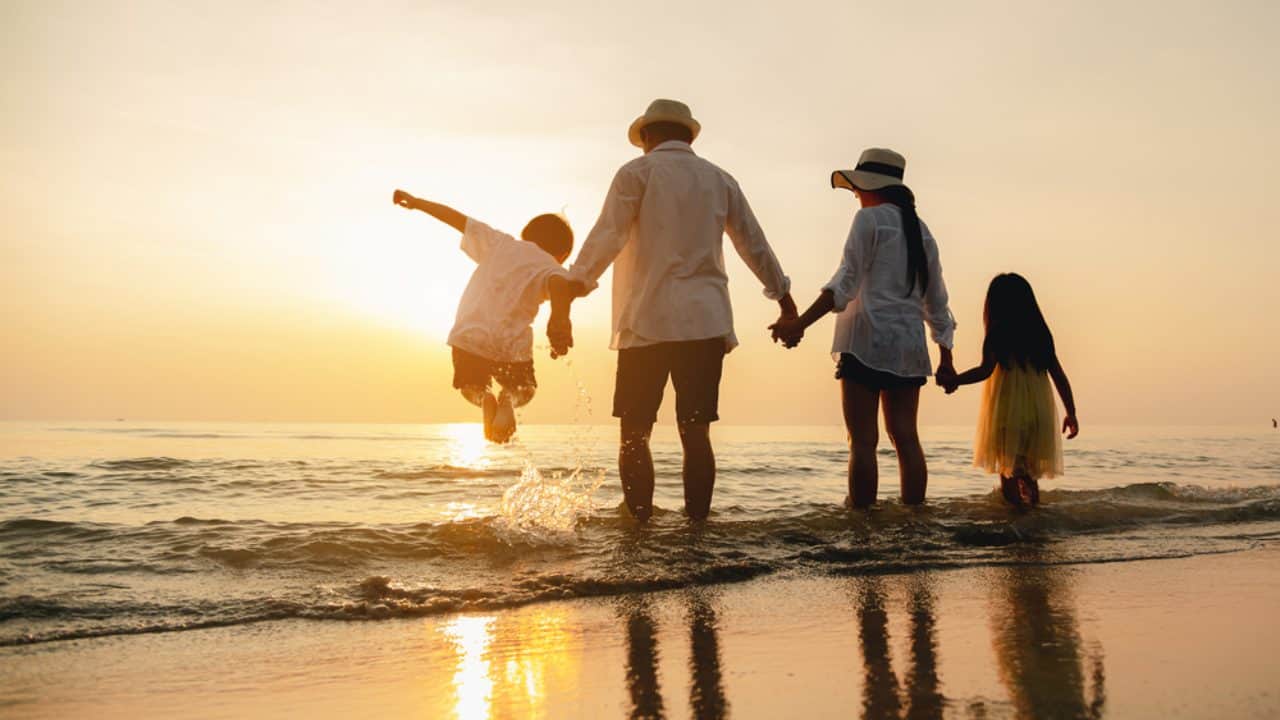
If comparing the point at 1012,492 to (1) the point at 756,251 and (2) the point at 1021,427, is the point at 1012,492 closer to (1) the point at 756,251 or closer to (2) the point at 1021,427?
(2) the point at 1021,427

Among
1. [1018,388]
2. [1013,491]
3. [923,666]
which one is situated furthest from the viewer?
[1013,491]

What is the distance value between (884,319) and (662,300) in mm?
1543

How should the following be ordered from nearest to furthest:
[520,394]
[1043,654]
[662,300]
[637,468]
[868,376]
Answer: [1043,654] < [662,300] < [637,468] < [868,376] < [520,394]

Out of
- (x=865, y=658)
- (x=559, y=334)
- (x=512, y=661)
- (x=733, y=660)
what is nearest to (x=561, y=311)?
(x=559, y=334)

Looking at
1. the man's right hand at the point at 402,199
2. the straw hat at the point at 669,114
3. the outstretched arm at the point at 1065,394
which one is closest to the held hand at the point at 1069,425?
the outstretched arm at the point at 1065,394

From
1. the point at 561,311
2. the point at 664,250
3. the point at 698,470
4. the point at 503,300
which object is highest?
the point at 664,250

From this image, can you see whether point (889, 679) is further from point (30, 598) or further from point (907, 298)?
point (907, 298)

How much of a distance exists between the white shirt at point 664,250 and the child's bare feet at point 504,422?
1.13 metres

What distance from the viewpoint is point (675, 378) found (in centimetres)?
542

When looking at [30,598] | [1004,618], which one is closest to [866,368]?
[1004,618]

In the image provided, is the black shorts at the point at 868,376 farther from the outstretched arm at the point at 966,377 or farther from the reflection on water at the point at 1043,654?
the reflection on water at the point at 1043,654

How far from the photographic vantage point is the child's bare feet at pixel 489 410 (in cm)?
621

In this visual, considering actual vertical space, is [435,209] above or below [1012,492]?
above

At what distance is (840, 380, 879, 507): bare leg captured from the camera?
235 inches
